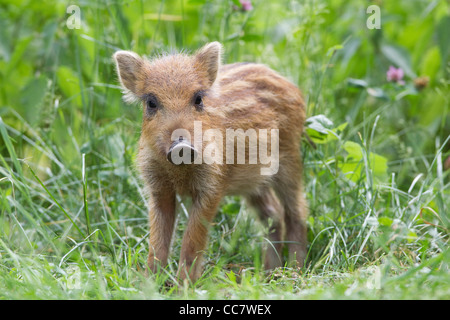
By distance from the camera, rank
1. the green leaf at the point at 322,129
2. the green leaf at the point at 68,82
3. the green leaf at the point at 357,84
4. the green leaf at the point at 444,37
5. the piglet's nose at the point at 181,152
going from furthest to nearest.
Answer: the green leaf at the point at 444,37 → the green leaf at the point at 68,82 → the green leaf at the point at 357,84 → the green leaf at the point at 322,129 → the piglet's nose at the point at 181,152

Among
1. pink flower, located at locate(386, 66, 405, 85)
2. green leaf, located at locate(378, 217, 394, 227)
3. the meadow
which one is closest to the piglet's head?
the meadow

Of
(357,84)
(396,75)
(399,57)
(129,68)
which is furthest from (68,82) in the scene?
(399,57)

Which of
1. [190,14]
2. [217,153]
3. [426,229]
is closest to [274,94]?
[217,153]

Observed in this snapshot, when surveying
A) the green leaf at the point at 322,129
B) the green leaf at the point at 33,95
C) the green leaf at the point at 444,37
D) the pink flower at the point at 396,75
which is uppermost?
the green leaf at the point at 444,37

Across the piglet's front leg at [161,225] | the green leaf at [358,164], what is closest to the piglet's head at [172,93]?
the piglet's front leg at [161,225]

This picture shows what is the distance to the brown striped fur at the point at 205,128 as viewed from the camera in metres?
4.10

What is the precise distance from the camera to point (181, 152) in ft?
12.5

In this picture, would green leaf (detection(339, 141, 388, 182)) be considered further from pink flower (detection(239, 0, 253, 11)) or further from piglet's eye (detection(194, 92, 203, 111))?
pink flower (detection(239, 0, 253, 11))

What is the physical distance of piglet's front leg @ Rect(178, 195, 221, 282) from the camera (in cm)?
408

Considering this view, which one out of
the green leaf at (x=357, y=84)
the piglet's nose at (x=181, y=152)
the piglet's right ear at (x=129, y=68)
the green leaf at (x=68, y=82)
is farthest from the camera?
the green leaf at (x=68, y=82)

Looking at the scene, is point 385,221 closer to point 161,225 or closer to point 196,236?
point 196,236

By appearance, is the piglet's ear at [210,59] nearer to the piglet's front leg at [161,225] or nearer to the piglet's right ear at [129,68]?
the piglet's right ear at [129,68]
